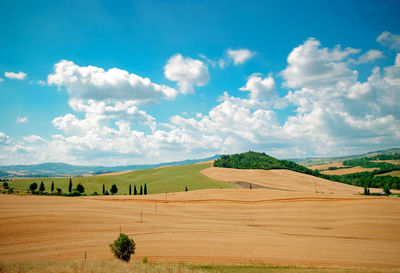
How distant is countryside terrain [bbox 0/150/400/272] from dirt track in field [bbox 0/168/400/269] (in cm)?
11

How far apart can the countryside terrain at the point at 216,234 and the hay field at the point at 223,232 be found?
0.35ft

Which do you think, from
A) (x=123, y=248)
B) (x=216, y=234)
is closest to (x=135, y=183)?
(x=216, y=234)

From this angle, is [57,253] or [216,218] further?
[216,218]

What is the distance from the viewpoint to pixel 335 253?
96.0 feet

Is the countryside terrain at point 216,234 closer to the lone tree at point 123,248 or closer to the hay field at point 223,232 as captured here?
the hay field at point 223,232

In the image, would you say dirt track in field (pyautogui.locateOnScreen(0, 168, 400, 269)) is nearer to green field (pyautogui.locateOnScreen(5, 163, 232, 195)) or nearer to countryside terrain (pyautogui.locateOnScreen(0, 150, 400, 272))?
countryside terrain (pyautogui.locateOnScreen(0, 150, 400, 272))

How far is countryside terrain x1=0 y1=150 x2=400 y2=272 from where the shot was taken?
24.5m

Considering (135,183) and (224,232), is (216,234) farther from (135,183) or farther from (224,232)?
(135,183)

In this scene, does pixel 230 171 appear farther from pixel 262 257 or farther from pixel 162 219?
pixel 262 257

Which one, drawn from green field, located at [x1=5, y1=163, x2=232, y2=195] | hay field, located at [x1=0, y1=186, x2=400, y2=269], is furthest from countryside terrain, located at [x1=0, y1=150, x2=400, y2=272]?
green field, located at [x1=5, y1=163, x2=232, y2=195]

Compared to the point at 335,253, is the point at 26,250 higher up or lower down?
higher up

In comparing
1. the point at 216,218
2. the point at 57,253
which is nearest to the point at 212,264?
the point at 57,253

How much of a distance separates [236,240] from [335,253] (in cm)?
1116

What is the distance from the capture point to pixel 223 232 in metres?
37.5
